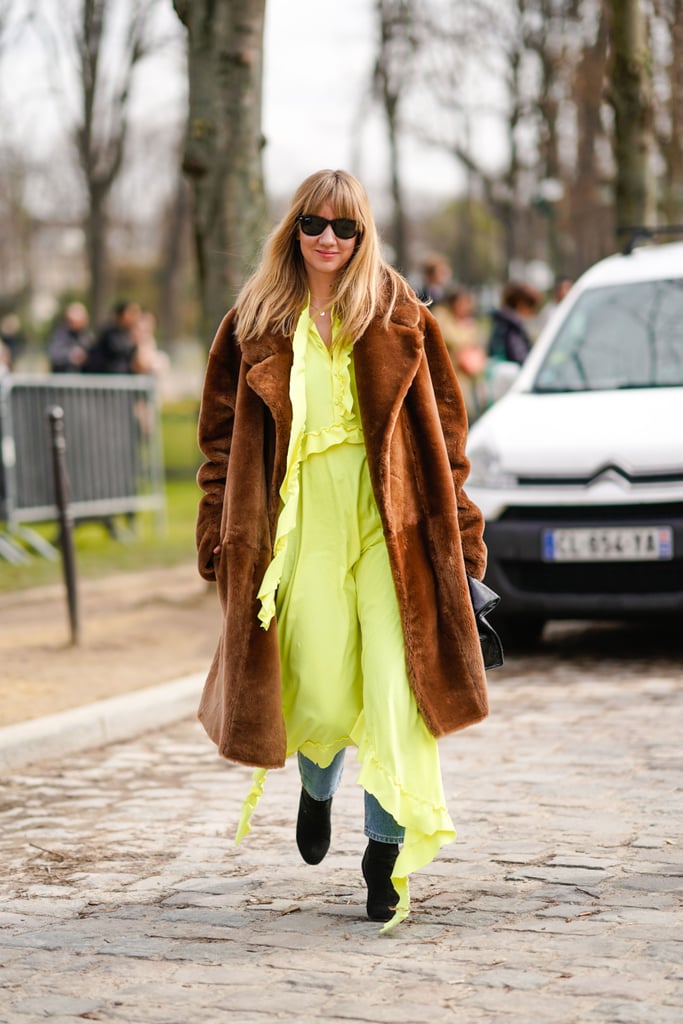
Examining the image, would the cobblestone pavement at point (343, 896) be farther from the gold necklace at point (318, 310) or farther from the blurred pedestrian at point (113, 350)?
the blurred pedestrian at point (113, 350)

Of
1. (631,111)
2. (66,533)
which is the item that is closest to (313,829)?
(66,533)

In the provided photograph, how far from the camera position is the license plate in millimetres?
7902

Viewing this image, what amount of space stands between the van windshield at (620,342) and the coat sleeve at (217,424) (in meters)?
4.74

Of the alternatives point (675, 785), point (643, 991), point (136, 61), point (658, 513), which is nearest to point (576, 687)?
point (658, 513)

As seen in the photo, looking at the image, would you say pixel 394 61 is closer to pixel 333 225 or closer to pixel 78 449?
pixel 78 449

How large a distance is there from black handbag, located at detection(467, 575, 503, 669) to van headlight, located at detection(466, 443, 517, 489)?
3895mm

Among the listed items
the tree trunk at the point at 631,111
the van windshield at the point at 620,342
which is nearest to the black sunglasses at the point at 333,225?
the van windshield at the point at 620,342

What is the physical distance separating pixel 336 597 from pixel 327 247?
0.89 meters

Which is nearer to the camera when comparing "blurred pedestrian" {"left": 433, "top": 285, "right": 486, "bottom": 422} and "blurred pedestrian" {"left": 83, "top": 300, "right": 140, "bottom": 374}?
"blurred pedestrian" {"left": 433, "top": 285, "right": 486, "bottom": 422}

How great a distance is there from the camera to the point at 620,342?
9180 mm

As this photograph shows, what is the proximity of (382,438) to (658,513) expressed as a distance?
4.05 meters

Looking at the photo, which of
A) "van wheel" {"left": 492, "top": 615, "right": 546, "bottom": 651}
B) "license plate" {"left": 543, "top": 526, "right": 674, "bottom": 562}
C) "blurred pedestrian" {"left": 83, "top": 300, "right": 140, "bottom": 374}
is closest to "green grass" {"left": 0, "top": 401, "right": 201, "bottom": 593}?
"blurred pedestrian" {"left": 83, "top": 300, "right": 140, "bottom": 374}

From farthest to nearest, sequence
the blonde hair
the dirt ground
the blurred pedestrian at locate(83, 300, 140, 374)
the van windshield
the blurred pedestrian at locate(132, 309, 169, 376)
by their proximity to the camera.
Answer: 1. the blurred pedestrian at locate(132, 309, 169, 376)
2. the blurred pedestrian at locate(83, 300, 140, 374)
3. the van windshield
4. the dirt ground
5. the blonde hair

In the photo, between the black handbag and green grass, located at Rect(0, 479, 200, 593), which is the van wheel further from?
the black handbag
